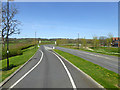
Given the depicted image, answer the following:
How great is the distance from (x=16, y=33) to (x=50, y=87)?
2600 cm

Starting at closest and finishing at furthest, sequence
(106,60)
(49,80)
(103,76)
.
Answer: (49,80) < (103,76) < (106,60)

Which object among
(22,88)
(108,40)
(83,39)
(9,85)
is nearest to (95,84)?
(22,88)

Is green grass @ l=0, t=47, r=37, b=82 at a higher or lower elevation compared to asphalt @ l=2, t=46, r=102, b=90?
lower

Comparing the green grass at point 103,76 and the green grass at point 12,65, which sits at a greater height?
the green grass at point 103,76

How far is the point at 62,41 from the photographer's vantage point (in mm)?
89375

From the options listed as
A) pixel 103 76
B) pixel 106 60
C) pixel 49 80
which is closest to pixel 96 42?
pixel 106 60

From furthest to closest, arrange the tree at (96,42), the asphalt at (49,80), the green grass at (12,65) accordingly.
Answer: the tree at (96,42) → the green grass at (12,65) → the asphalt at (49,80)

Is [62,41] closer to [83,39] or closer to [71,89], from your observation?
[83,39]

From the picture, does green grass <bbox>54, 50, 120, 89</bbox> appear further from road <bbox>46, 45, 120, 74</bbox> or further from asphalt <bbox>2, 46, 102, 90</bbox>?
road <bbox>46, 45, 120, 74</bbox>

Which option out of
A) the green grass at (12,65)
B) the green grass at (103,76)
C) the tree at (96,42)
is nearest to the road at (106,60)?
the green grass at (103,76)

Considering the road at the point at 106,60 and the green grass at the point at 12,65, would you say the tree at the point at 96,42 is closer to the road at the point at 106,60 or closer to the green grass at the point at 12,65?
the road at the point at 106,60

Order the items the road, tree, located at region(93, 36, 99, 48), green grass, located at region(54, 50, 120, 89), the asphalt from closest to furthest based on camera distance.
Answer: the asphalt
green grass, located at region(54, 50, 120, 89)
the road
tree, located at region(93, 36, 99, 48)

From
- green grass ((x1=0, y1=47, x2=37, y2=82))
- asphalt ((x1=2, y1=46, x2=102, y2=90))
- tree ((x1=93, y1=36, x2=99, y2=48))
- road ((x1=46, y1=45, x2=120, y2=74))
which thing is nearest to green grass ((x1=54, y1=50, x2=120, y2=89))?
asphalt ((x1=2, y1=46, x2=102, y2=90))

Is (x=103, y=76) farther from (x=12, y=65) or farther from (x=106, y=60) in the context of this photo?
(x=12, y=65)
